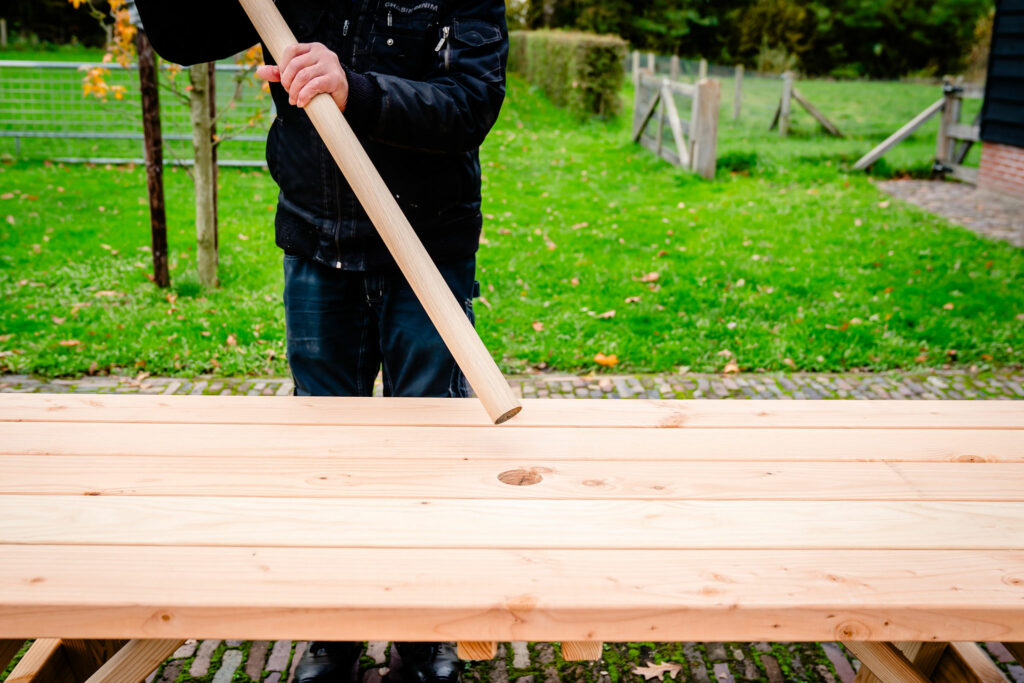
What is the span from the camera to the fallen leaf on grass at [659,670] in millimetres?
2568

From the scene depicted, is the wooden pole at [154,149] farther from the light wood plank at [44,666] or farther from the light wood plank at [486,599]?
the light wood plank at [486,599]

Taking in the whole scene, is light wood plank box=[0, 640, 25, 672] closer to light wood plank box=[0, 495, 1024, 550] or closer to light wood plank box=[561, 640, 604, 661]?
light wood plank box=[0, 495, 1024, 550]

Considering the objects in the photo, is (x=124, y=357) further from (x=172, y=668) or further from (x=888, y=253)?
(x=888, y=253)

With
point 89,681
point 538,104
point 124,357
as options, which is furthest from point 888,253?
point 538,104

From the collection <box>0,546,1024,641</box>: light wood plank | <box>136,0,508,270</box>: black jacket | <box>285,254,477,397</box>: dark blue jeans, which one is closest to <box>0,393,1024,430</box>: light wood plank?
<box>285,254,477,397</box>: dark blue jeans

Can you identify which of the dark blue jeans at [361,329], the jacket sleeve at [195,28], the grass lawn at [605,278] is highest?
the jacket sleeve at [195,28]

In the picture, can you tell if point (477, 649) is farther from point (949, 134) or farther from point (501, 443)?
point (949, 134)

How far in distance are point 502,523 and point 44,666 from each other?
1.24m

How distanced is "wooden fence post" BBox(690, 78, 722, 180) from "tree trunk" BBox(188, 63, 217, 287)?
6.04m

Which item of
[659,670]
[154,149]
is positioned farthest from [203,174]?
[659,670]

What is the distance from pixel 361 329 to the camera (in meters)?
2.31

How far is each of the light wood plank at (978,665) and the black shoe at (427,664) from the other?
1.22 metres

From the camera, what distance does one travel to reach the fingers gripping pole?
5.77 ft

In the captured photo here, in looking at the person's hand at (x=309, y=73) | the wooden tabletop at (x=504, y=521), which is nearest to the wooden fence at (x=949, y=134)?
the wooden tabletop at (x=504, y=521)
